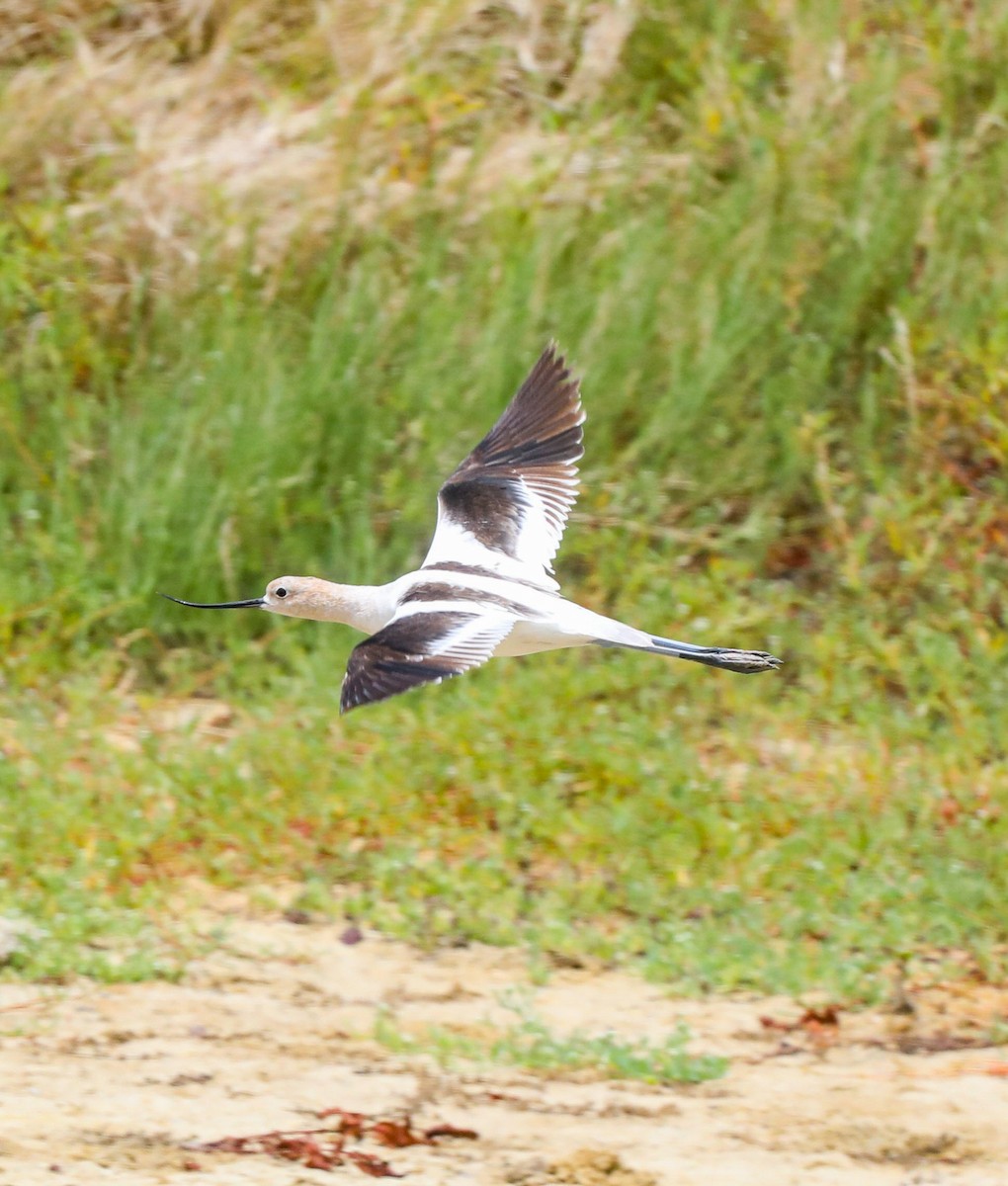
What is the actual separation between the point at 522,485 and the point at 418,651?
1230mm

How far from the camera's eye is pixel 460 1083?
4.26 meters

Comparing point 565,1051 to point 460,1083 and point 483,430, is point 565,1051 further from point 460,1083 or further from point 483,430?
point 483,430

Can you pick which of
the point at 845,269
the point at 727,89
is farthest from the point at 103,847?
the point at 727,89

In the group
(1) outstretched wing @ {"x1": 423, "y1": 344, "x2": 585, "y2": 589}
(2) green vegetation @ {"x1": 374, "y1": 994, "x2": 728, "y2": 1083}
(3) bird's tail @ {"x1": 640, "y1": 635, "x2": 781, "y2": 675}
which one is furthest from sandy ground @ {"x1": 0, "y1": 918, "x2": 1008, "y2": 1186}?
(1) outstretched wing @ {"x1": 423, "y1": 344, "x2": 585, "y2": 589}

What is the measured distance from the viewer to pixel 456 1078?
14.1ft

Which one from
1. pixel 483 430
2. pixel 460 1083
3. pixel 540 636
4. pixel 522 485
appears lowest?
pixel 460 1083

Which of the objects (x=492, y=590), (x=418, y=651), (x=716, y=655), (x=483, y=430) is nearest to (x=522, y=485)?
(x=492, y=590)

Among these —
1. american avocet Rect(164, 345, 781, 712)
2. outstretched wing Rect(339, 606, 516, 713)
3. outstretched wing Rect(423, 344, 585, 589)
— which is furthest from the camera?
outstretched wing Rect(423, 344, 585, 589)

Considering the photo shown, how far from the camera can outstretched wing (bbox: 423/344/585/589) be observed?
4727 millimetres

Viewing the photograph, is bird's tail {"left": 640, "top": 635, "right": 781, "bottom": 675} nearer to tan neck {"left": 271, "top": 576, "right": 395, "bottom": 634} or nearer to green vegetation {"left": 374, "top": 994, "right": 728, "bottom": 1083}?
tan neck {"left": 271, "top": 576, "right": 395, "bottom": 634}

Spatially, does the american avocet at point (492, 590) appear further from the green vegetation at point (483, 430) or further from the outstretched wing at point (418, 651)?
the green vegetation at point (483, 430)

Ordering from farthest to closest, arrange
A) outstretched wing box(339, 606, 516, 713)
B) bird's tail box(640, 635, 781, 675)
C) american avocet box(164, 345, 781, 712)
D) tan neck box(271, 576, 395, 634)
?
1. tan neck box(271, 576, 395, 634)
2. bird's tail box(640, 635, 781, 675)
3. american avocet box(164, 345, 781, 712)
4. outstretched wing box(339, 606, 516, 713)

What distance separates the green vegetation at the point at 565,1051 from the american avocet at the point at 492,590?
0.86 meters

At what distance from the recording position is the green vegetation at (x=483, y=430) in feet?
17.1
